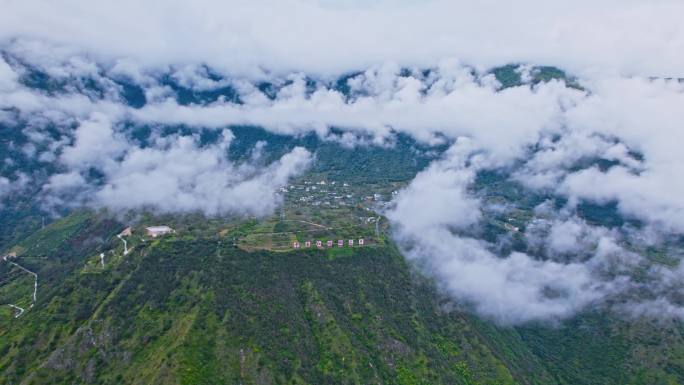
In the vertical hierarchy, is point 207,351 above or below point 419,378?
above

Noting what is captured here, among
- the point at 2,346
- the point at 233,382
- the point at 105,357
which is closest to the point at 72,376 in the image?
the point at 105,357

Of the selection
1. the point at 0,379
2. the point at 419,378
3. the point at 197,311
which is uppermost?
the point at 197,311

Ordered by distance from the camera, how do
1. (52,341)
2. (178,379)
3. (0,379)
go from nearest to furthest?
(178,379) < (0,379) < (52,341)

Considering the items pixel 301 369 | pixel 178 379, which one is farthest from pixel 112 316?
pixel 301 369

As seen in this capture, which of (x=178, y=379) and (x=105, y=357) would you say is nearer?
(x=178, y=379)

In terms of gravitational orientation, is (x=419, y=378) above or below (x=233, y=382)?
below

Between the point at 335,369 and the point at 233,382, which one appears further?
the point at 335,369

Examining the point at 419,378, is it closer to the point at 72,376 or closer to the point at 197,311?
the point at 197,311

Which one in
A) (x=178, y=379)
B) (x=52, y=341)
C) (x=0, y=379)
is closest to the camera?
(x=178, y=379)

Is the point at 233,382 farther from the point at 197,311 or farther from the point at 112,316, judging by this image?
the point at 112,316
